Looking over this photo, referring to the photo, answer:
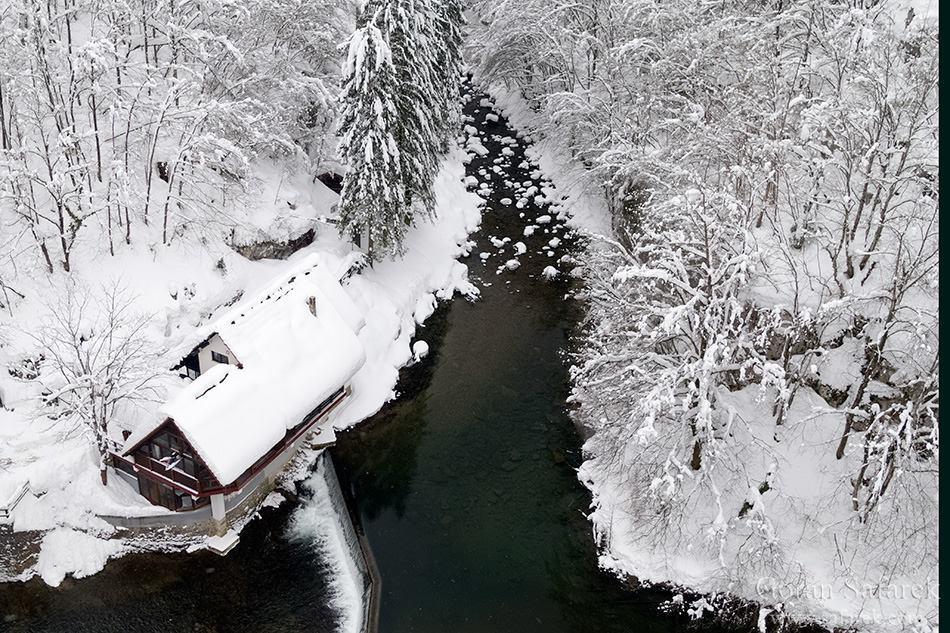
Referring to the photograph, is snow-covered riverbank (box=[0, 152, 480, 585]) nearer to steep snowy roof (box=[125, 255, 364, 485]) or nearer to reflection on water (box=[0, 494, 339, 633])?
reflection on water (box=[0, 494, 339, 633])

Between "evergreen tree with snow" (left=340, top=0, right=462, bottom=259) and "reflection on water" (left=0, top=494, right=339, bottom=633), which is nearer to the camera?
"reflection on water" (left=0, top=494, right=339, bottom=633)

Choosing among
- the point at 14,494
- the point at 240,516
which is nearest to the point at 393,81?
the point at 240,516

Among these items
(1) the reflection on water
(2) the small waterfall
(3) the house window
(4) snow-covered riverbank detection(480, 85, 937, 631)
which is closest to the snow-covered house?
(3) the house window

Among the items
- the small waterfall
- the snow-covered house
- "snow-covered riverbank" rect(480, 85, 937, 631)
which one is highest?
the snow-covered house

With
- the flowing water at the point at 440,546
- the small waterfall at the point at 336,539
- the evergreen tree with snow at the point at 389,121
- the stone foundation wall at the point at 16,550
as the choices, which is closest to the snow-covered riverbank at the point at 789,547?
the flowing water at the point at 440,546

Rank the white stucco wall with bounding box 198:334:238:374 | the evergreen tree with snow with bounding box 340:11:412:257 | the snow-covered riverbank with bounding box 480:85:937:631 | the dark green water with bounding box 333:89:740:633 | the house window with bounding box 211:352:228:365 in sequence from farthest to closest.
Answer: the evergreen tree with snow with bounding box 340:11:412:257 < the house window with bounding box 211:352:228:365 < the white stucco wall with bounding box 198:334:238:374 < the dark green water with bounding box 333:89:740:633 < the snow-covered riverbank with bounding box 480:85:937:631

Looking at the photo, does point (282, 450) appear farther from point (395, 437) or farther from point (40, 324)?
point (40, 324)

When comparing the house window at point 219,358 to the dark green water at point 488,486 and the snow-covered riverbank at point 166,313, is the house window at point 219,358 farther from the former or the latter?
the dark green water at point 488,486
